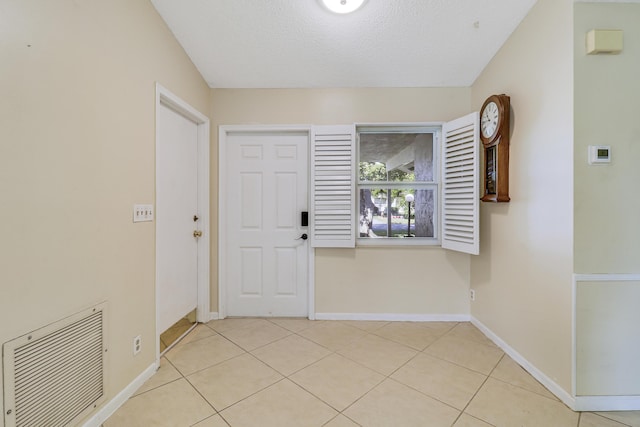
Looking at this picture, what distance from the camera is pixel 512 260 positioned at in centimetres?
205

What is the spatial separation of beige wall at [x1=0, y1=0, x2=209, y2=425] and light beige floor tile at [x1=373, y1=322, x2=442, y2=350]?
1970 mm

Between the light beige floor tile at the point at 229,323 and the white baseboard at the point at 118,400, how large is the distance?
0.73 m

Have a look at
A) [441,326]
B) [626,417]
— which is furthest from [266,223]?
[626,417]

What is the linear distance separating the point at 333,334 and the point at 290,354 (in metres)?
0.50

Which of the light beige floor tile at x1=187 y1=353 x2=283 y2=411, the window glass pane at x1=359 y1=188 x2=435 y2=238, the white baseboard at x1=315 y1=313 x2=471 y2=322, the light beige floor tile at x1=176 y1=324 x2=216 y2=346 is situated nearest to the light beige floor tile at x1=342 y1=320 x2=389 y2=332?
the white baseboard at x1=315 y1=313 x2=471 y2=322

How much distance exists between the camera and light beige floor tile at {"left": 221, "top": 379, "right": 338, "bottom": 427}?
4.67 feet

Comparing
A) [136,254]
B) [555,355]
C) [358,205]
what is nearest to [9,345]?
[136,254]

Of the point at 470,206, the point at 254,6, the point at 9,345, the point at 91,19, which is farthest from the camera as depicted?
the point at 470,206

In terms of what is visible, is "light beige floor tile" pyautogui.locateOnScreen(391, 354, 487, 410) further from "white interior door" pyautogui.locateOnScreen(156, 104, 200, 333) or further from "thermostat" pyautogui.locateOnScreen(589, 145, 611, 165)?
"white interior door" pyautogui.locateOnScreen(156, 104, 200, 333)

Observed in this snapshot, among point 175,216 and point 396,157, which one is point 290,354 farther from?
point 396,157

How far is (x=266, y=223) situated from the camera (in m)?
2.79

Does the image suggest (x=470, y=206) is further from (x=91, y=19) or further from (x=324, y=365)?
(x=91, y=19)

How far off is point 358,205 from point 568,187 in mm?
1658

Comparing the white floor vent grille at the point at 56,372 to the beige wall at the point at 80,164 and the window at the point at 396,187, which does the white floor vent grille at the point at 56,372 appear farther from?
the window at the point at 396,187
